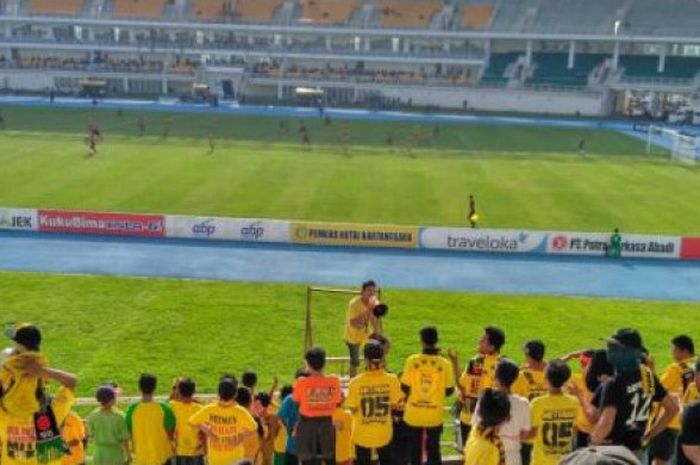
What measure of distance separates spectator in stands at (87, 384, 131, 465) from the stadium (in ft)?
0.17

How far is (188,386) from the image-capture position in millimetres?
8031

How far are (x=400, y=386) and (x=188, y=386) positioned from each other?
7.00ft

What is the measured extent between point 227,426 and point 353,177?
96.3ft

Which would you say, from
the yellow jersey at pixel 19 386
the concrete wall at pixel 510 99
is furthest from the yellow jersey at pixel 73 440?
the concrete wall at pixel 510 99

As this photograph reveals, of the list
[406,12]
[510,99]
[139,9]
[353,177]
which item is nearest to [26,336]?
[353,177]

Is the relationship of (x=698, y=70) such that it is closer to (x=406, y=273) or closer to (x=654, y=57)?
(x=654, y=57)

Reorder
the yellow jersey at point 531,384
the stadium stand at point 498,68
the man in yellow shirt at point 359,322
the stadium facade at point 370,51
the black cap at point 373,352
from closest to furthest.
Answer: the black cap at point 373,352
the yellow jersey at point 531,384
the man in yellow shirt at point 359,322
the stadium facade at point 370,51
the stadium stand at point 498,68

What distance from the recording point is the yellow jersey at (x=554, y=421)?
7117 mm

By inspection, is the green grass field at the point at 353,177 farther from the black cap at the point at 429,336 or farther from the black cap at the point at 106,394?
the black cap at the point at 106,394

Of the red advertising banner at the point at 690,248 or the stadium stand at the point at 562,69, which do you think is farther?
the stadium stand at the point at 562,69

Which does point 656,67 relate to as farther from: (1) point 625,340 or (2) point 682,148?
(1) point 625,340

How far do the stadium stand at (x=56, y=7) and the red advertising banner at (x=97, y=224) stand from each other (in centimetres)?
6397

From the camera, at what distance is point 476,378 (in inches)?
345

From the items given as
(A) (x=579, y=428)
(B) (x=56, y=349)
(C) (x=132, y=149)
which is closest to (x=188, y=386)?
(A) (x=579, y=428)
